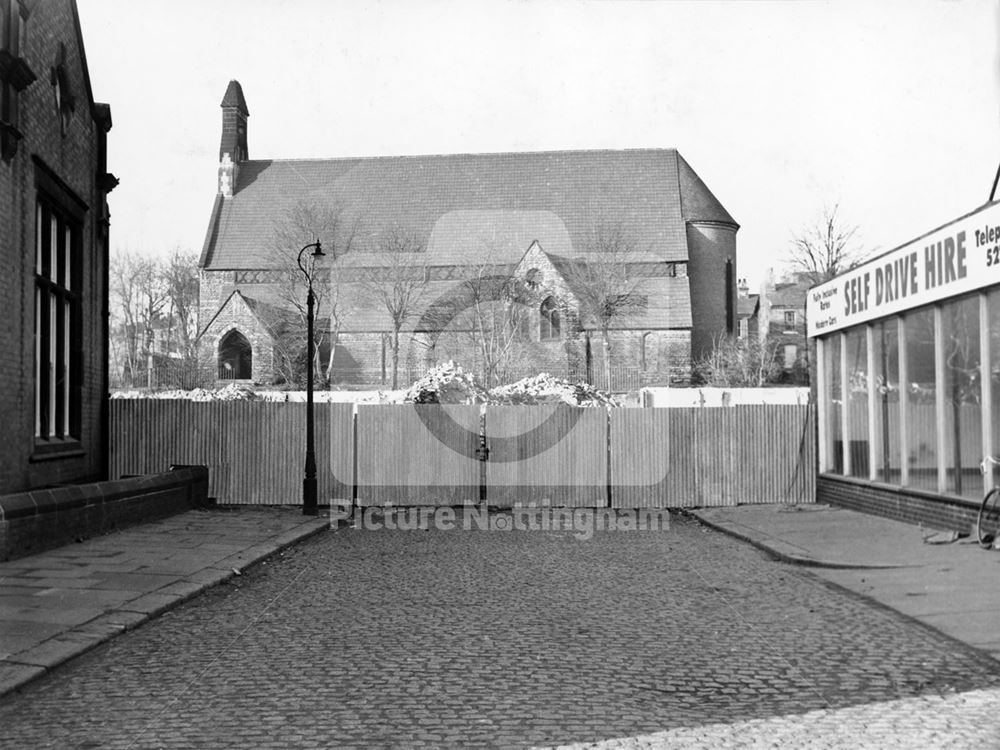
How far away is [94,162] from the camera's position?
17.6 meters

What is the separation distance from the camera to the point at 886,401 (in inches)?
666

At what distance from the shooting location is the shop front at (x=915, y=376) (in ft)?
43.9

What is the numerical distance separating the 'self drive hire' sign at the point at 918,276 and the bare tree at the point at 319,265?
4104cm

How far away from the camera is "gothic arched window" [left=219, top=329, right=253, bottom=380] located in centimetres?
6153

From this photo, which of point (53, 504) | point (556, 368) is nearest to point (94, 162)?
point (53, 504)

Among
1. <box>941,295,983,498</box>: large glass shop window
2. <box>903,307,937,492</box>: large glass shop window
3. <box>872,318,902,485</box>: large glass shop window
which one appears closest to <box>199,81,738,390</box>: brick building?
<box>872,318,902,485</box>: large glass shop window

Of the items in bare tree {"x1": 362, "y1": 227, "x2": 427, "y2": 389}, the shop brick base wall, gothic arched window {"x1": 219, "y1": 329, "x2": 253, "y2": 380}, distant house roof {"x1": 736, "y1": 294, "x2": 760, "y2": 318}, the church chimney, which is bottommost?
the shop brick base wall

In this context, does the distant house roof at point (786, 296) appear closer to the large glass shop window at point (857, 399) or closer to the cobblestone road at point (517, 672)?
the large glass shop window at point (857, 399)

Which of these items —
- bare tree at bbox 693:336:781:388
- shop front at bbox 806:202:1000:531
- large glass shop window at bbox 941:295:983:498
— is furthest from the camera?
bare tree at bbox 693:336:781:388

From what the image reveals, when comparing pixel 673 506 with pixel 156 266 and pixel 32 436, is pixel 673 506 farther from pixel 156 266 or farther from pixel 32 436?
pixel 156 266

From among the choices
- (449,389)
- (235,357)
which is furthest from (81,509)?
(235,357)

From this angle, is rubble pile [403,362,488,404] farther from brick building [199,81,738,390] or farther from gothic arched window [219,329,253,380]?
gothic arched window [219,329,253,380]

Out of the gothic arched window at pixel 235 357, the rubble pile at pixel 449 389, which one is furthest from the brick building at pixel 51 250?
the gothic arched window at pixel 235 357

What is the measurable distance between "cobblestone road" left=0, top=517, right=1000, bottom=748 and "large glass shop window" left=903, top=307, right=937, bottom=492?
5.13 m
